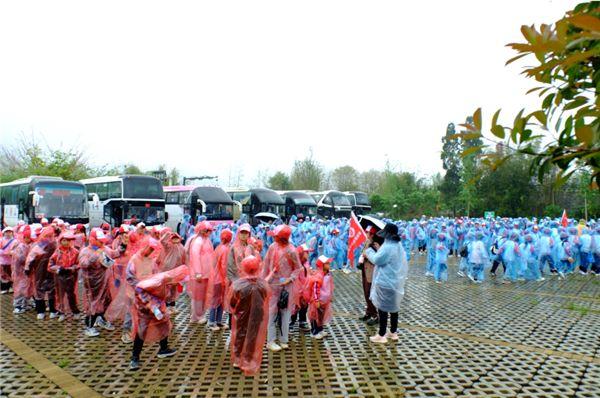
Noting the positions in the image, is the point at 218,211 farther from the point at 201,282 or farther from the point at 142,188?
the point at 201,282

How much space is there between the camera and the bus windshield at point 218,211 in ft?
66.5

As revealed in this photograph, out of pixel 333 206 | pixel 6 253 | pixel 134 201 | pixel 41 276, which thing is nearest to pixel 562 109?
pixel 41 276

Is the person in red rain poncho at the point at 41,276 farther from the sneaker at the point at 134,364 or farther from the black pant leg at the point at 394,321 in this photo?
the black pant leg at the point at 394,321

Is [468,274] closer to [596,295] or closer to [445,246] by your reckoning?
[445,246]

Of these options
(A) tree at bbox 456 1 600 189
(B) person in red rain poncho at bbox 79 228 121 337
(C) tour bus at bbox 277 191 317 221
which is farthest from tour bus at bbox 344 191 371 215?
(A) tree at bbox 456 1 600 189

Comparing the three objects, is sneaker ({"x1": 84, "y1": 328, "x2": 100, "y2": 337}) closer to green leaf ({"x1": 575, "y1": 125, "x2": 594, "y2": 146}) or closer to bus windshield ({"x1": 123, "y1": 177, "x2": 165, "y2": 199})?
green leaf ({"x1": 575, "y1": 125, "x2": 594, "y2": 146})

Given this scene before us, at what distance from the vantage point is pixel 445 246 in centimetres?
1055

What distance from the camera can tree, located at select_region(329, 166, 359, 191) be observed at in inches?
1789

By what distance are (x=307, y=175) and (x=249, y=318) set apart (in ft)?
Answer: 118

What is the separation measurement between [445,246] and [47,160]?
98.8 ft

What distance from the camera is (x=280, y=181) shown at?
4447 centimetres

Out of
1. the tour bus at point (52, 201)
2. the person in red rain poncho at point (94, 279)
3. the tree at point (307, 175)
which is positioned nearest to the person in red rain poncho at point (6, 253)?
the person in red rain poncho at point (94, 279)

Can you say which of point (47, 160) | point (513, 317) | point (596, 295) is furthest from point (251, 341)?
point (47, 160)

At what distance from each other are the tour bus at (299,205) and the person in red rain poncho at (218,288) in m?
18.5
